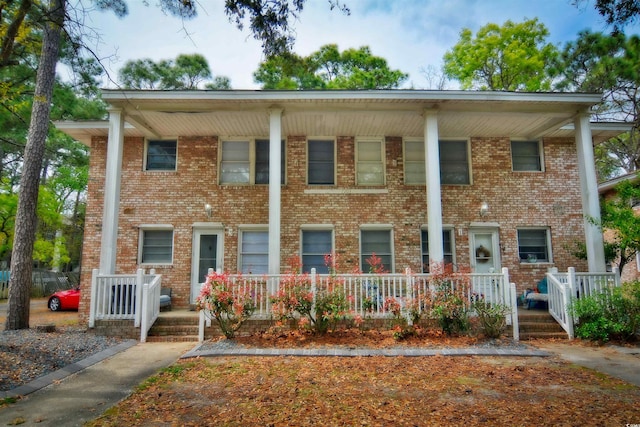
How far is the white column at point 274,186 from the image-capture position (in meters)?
8.62

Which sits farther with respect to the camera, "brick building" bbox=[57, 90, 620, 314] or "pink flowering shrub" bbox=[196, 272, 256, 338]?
"brick building" bbox=[57, 90, 620, 314]

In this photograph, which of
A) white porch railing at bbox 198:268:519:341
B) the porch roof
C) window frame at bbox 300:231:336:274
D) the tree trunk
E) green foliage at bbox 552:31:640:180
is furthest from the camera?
green foliage at bbox 552:31:640:180

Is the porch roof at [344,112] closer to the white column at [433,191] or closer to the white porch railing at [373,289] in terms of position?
the white column at [433,191]

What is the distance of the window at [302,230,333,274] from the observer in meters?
10.8

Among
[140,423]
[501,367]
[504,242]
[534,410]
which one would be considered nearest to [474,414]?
[534,410]

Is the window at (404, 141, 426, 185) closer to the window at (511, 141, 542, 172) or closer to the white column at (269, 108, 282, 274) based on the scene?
the window at (511, 141, 542, 172)

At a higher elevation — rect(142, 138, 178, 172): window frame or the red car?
rect(142, 138, 178, 172): window frame

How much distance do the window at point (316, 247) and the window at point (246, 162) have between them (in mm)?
1700

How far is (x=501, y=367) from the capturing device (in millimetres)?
5883

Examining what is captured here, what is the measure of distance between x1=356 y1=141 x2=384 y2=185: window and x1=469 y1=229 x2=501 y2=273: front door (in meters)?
2.96

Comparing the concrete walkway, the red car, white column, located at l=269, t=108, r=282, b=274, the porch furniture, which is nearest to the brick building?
the porch furniture

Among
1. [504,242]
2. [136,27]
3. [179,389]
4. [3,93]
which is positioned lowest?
[179,389]

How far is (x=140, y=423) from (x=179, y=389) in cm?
110

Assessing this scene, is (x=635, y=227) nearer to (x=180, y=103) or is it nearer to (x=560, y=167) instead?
(x=560, y=167)
